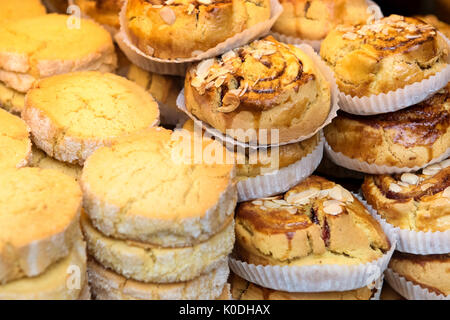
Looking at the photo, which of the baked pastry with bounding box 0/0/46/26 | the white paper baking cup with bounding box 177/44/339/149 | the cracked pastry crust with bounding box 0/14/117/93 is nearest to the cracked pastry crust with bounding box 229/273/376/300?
the white paper baking cup with bounding box 177/44/339/149

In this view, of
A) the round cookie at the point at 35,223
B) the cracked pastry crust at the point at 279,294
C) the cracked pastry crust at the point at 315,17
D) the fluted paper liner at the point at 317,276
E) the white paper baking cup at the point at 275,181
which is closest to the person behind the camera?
the round cookie at the point at 35,223

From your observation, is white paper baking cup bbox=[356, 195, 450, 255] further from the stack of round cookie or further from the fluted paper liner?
the stack of round cookie

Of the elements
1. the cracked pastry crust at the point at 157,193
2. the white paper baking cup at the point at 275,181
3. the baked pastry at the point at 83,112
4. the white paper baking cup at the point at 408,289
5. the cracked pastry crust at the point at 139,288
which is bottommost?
the white paper baking cup at the point at 408,289

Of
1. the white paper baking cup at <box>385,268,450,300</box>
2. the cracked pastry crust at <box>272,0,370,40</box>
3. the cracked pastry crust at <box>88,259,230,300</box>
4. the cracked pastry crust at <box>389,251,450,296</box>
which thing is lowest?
the white paper baking cup at <box>385,268,450,300</box>

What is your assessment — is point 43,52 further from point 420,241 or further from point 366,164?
point 420,241

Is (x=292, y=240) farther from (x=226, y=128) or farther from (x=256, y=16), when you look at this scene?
(x=256, y=16)

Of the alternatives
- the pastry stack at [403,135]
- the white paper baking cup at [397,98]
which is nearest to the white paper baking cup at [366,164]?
the pastry stack at [403,135]

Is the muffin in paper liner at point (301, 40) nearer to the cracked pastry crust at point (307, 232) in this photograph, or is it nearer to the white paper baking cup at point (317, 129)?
the white paper baking cup at point (317, 129)
